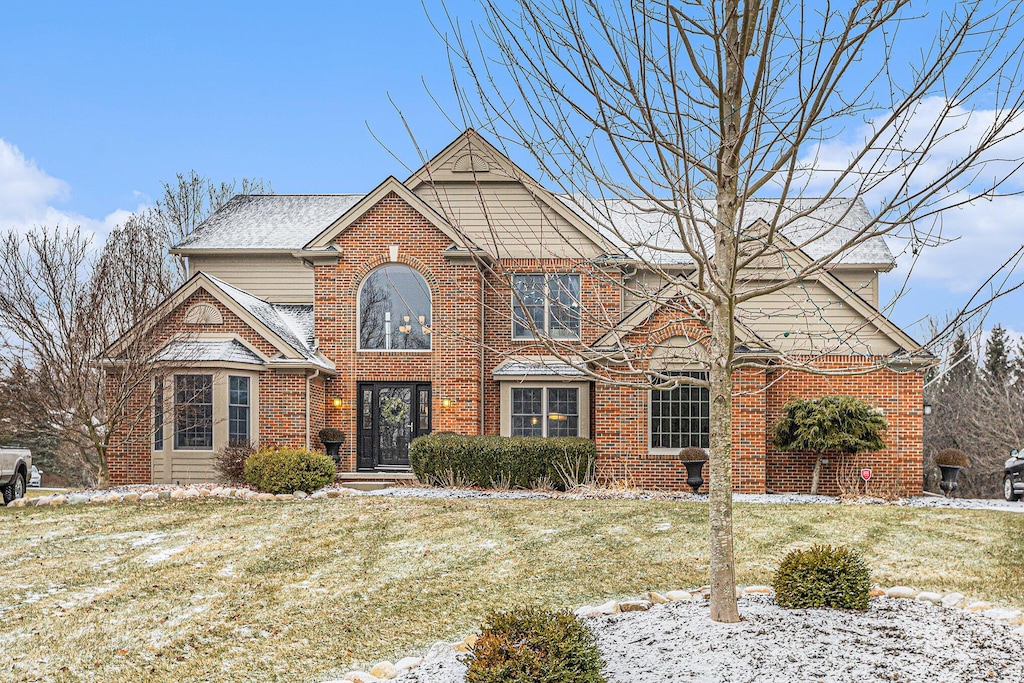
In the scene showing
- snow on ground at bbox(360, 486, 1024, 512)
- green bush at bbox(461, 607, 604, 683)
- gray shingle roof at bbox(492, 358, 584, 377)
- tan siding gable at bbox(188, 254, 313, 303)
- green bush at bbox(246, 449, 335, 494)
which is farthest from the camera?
tan siding gable at bbox(188, 254, 313, 303)

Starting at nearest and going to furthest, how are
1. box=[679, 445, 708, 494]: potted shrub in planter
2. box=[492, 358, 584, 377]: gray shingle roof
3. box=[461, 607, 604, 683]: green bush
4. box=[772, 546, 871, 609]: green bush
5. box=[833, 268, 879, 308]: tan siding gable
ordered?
box=[461, 607, 604, 683]: green bush < box=[772, 546, 871, 609]: green bush < box=[679, 445, 708, 494]: potted shrub in planter < box=[492, 358, 584, 377]: gray shingle roof < box=[833, 268, 879, 308]: tan siding gable

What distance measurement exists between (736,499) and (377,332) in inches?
Answer: 353

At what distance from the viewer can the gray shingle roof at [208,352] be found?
57.3 ft

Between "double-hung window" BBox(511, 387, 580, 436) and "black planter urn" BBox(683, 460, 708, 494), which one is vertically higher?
"double-hung window" BBox(511, 387, 580, 436)

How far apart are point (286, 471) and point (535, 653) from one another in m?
11.7

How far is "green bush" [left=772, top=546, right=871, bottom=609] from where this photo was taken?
21.9 feet

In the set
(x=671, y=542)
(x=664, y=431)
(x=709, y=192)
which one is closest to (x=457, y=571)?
(x=671, y=542)

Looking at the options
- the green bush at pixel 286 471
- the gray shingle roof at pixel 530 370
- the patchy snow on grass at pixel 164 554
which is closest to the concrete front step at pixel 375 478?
the green bush at pixel 286 471

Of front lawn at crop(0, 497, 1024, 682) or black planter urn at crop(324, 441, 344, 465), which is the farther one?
black planter urn at crop(324, 441, 344, 465)

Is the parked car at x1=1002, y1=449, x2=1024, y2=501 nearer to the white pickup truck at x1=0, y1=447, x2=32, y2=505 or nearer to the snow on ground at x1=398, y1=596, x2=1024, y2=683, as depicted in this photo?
the snow on ground at x1=398, y1=596, x2=1024, y2=683

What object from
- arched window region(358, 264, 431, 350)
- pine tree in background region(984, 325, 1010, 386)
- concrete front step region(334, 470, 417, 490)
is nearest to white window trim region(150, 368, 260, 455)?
concrete front step region(334, 470, 417, 490)

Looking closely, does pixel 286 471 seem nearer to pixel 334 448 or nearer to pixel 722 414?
pixel 334 448

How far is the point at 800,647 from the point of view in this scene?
18.9 ft

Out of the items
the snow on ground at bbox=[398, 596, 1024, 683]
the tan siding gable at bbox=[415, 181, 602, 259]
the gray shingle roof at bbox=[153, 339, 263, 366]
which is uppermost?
the tan siding gable at bbox=[415, 181, 602, 259]
